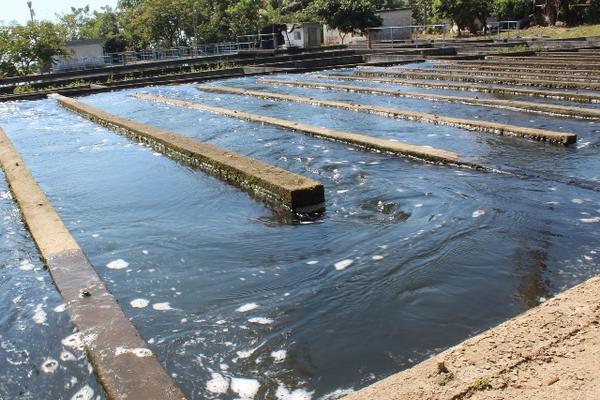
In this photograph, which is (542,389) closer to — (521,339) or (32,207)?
(521,339)

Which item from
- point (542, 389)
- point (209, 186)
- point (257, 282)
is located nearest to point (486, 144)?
point (209, 186)

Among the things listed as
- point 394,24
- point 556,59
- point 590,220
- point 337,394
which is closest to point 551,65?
point 556,59

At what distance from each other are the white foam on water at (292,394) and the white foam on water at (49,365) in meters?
1.27

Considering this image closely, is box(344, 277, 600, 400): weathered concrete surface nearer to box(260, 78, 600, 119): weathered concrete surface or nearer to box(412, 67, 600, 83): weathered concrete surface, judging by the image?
box(260, 78, 600, 119): weathered concrete surface

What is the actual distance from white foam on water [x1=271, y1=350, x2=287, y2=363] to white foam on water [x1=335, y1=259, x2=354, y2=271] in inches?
45.8

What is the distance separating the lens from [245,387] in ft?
9.33

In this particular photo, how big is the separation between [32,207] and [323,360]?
3969mm

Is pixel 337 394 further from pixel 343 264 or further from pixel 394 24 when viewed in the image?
pixel 394 24

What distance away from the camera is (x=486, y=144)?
7.97 m

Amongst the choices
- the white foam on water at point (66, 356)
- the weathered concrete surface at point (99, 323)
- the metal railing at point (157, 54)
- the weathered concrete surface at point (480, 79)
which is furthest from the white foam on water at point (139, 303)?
the metal railing at point (157, 54)

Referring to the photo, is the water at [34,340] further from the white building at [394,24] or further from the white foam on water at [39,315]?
the white building at [394,24]

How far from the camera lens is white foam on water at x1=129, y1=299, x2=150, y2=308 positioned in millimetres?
3781

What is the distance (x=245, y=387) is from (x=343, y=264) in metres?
1.61

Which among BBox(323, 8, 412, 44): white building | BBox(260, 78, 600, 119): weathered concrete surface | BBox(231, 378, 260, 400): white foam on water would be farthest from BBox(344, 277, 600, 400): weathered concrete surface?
BBox(323, 8, 412, 44): white building
